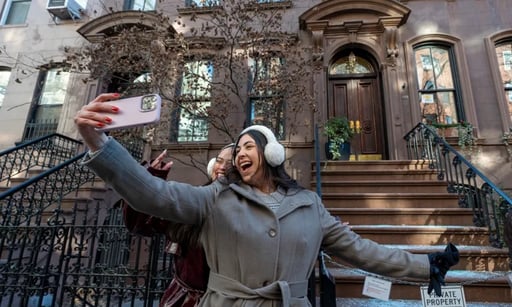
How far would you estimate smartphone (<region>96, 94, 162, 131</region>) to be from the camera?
106 cm

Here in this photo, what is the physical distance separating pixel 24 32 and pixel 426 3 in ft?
40.2

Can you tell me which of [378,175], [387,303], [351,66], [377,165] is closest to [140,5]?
[351,66]

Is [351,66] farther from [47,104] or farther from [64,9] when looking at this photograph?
[47,104]

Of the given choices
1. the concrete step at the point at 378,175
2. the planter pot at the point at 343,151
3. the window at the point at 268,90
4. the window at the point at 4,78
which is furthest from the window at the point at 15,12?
the concrete step at the point at 378,175

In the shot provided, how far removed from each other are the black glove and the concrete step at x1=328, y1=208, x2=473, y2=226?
3273mm

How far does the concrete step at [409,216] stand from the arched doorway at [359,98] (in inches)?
131

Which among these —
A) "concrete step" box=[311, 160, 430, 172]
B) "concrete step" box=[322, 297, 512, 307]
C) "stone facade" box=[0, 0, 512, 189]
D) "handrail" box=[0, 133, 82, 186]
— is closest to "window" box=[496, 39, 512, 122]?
"stone facade" box=[0, 0, 512, 189]

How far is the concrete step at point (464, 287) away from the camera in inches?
132

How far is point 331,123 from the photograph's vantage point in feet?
24.0

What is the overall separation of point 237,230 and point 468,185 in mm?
5002

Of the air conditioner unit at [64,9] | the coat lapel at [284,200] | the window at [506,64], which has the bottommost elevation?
the coat lapel at [284,200]

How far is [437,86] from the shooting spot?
26.0ft

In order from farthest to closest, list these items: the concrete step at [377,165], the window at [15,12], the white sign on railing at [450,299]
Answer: the window at [15,12], the concrete step at [377,165], the white sign on railing at [450,299]

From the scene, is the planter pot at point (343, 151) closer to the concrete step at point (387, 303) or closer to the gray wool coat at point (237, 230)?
the concrete step at point (387, 303)
